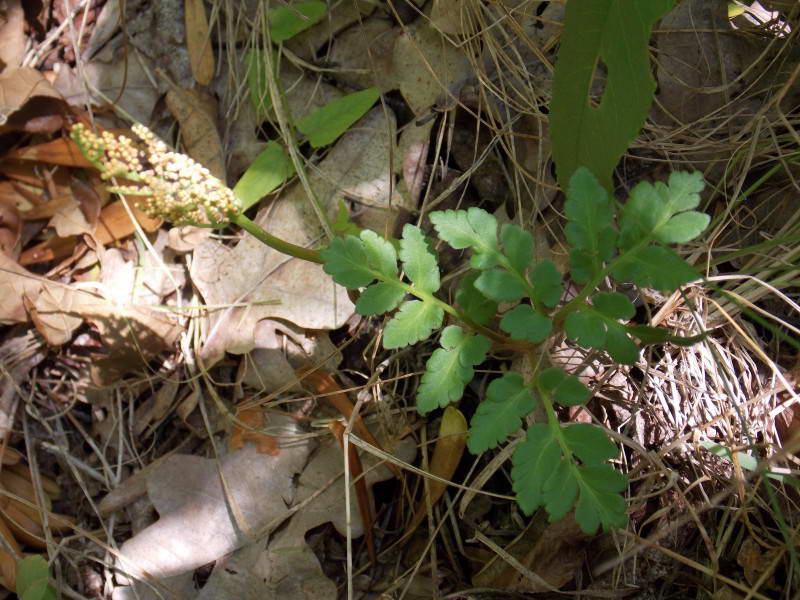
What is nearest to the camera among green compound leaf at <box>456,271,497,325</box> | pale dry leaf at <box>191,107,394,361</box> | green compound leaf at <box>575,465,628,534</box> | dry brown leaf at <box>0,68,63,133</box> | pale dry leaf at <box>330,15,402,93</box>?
green compound leaf at <box>575,465,628,534</box>

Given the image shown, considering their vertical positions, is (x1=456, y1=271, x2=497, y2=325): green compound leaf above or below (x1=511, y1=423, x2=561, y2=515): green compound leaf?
above

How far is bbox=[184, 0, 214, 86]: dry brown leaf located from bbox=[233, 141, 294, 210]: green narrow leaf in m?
0.40

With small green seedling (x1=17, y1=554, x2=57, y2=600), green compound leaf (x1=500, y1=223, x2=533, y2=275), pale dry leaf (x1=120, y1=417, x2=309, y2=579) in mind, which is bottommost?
small green seedling (x1=17, y1=554, x2=57, y2=600)

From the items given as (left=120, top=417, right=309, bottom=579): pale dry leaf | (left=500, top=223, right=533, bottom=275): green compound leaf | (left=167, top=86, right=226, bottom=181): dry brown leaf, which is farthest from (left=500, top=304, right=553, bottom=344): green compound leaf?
(left=167, top=86, right=226, bottom=181): dry brown leaf

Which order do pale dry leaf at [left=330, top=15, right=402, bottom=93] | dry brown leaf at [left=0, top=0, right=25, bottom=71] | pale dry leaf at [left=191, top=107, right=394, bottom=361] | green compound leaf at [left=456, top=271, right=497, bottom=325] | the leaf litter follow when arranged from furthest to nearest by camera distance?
1. dry brown leaf at [left=0, top=0, right=25, bottom=71]
2. pale dry leaf at [left=330, top=15, right=402, bottom=93]
3. pale dry leaf at [left=191, top=107, right=394, bottom=361]
4. the leaf litter
5. green compound leaf at [left=456, top=271, right=497, bottom=325]

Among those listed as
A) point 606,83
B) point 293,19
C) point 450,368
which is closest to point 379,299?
point 450,368

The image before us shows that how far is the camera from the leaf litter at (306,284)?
1.60 metres

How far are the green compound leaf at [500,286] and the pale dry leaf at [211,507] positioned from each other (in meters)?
0.75

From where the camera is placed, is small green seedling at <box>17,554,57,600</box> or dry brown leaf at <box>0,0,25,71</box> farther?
dry brown leaf at <box>0,0,25,71</box>

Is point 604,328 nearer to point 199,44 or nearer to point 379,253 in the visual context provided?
point 379,253

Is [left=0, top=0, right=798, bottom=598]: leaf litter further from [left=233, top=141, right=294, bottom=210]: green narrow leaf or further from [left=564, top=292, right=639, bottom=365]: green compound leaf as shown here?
[left=564, top=292, right=639, bottom=365]: green compound leaf

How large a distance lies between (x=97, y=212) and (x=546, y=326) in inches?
59.9

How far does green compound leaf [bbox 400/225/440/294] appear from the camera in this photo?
1.44 m

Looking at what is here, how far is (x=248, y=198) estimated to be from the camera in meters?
1.97
